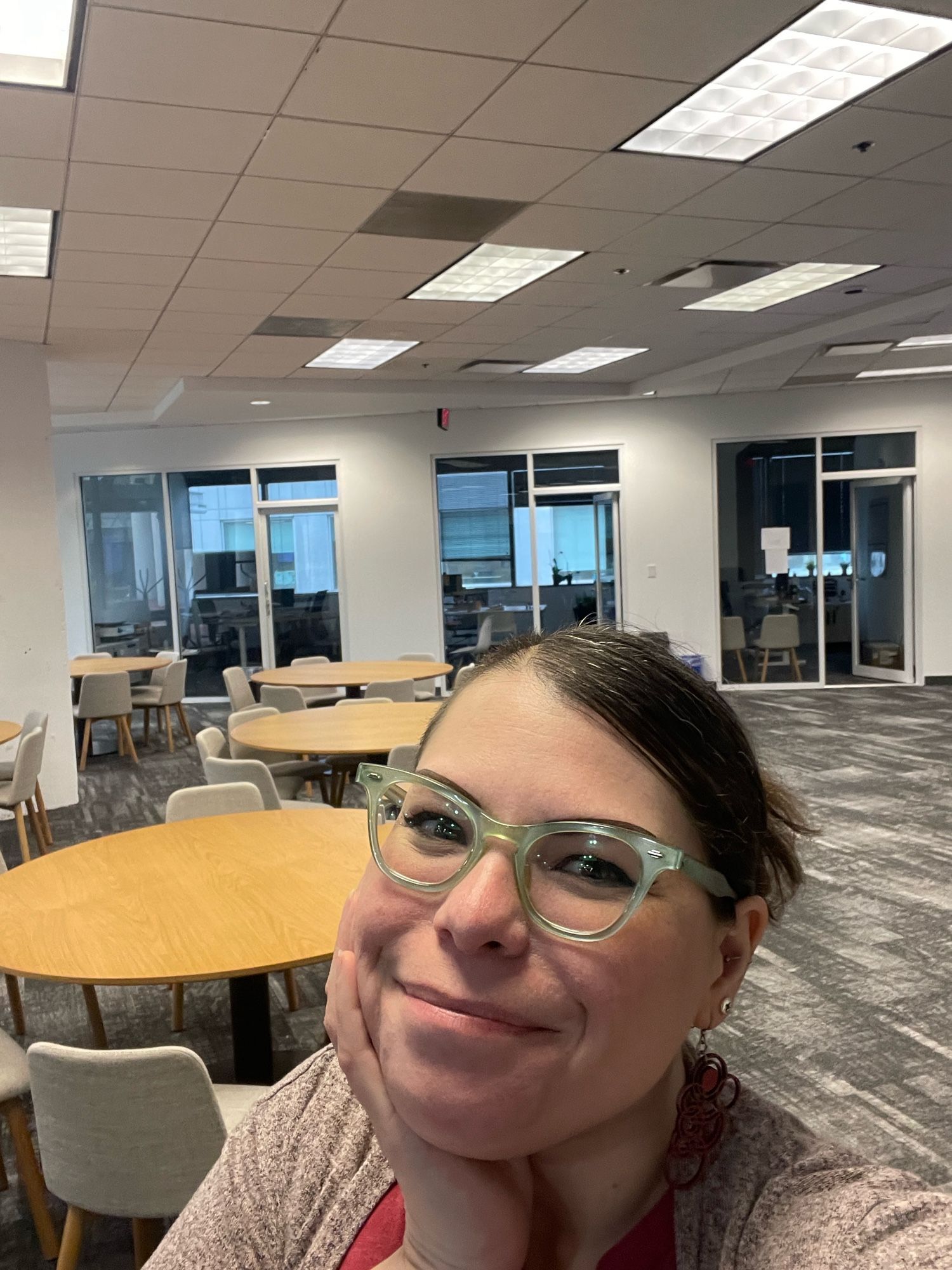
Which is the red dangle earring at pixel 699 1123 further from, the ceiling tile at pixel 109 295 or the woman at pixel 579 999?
the ceiling tile at pixel 109 295

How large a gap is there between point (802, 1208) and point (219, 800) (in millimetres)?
3058

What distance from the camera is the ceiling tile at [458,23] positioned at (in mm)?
2768

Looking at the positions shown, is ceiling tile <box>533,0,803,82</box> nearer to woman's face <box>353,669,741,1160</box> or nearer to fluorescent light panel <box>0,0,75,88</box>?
fluorescent light panel <box>0,0,75,88</box>

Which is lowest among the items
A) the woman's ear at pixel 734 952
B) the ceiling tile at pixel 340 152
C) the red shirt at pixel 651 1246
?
the red shirt at pixel 651 1246

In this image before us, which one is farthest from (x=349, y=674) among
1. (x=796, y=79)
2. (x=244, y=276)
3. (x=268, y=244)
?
(x=796, y=79)

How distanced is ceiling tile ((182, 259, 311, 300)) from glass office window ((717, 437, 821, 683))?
684 centimetres

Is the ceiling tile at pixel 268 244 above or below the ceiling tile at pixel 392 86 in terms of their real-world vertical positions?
above

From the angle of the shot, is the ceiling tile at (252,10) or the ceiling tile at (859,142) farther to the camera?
the ceiling tile at (859,142)

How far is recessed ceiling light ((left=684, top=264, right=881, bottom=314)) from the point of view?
6062 millimetres

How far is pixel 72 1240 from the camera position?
1974mm

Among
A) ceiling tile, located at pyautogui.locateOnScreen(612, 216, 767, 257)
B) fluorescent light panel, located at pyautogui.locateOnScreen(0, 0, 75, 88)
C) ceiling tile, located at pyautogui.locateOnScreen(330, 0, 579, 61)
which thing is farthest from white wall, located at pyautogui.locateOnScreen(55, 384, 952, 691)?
ceiling tile, located at pyautogui.locateOnScreen(330, 0, 579, 61)

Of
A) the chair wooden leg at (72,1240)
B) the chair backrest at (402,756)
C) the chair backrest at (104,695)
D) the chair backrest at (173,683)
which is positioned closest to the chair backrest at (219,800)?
the chair backrest at (402,756)

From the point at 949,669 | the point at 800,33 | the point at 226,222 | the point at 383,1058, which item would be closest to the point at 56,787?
the point at 226,222

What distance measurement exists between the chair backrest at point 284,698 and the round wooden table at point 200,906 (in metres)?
2.96
